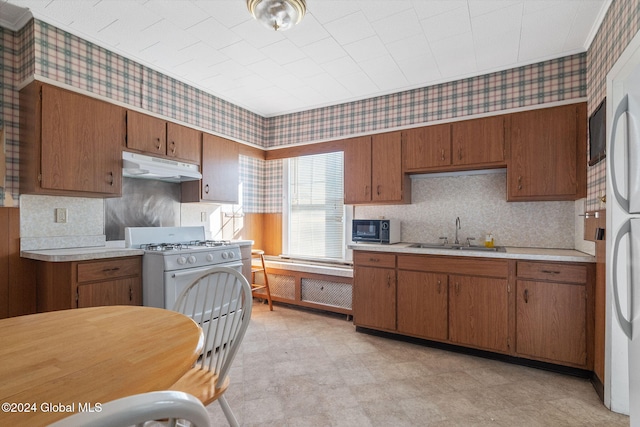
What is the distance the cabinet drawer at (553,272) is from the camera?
2.38m

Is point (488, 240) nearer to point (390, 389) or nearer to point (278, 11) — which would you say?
point (390, 389)

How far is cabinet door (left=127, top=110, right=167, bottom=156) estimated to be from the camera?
2.87 metres

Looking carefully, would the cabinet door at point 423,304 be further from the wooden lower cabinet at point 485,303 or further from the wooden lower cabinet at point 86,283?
the wooden lower cabinet at point 86,283

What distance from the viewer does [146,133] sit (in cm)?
298

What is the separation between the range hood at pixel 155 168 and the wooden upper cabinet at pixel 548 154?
3.01m

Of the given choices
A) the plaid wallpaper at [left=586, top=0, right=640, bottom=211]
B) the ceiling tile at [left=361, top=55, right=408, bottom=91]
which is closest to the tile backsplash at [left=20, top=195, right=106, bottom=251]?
the ceiling tile at [left=361, top=55, right=408, bottom=91]

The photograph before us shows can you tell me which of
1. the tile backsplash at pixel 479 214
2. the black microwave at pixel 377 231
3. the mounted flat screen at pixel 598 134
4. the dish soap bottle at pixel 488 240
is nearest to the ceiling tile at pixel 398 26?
the mounted flat screen at pixel 598 134

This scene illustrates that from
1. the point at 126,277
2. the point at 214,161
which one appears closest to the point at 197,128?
the point at 214,161

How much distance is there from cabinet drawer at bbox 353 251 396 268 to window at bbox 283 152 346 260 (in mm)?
835

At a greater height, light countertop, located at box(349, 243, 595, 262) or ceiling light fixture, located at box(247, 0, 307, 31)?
ceiling light fixture, located at box(247, 0, 307, 31)

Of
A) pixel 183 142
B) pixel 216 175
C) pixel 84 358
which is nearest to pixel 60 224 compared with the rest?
pixel 183 142

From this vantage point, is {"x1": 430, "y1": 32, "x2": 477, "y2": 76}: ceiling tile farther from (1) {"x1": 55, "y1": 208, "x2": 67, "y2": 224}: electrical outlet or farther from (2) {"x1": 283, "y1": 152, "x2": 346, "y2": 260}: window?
(1) {"x1": 55, "y1": 208, "x2": 67, "y2": 224}: electrical outlet

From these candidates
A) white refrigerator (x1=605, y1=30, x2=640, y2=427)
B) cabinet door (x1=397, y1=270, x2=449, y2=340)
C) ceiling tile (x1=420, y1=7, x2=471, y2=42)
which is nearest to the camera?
white refrigerator (x1=605, y1=30, x2=640, y2=427)

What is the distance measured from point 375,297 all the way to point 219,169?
2.23 meters
